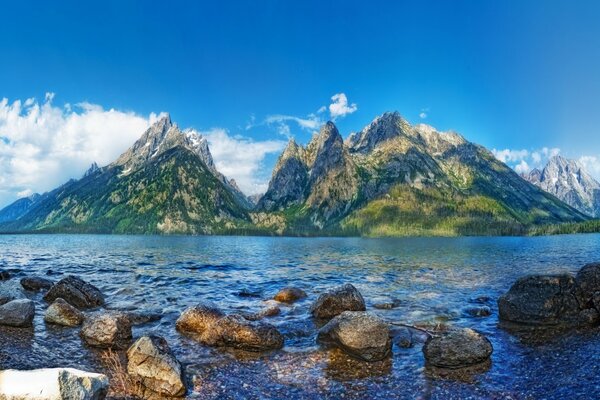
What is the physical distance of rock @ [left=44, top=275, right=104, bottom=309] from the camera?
3241 centimetres

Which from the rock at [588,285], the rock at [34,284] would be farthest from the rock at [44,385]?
the rock at [34,284]

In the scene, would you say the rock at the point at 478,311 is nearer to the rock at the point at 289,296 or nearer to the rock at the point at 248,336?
the rock at the point at 289,296

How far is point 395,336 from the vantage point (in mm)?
23125

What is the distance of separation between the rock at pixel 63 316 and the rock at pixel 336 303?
16.2 metres

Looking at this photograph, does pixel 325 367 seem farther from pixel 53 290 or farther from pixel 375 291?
pixel 53 290

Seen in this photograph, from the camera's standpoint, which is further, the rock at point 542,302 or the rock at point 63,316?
the rock at point 63,316

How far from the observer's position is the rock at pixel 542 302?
24.7m

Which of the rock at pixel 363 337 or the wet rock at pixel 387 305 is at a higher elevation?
the rock at pixel 363 337

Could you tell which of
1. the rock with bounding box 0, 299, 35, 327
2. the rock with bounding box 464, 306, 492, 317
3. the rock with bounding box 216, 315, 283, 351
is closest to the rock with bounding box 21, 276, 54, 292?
the rock with bounding box 0, 299, 35, 327

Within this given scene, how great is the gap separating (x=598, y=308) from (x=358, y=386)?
18.6m

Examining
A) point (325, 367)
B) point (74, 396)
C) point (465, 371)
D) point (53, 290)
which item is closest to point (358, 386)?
point (325, 367)

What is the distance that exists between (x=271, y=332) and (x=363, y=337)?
17.0 feet

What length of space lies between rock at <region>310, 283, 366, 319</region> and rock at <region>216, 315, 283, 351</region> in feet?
24.4

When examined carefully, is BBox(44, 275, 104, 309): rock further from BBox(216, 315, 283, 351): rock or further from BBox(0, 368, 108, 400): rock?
BBox(0, 368, 108, 400): rock
